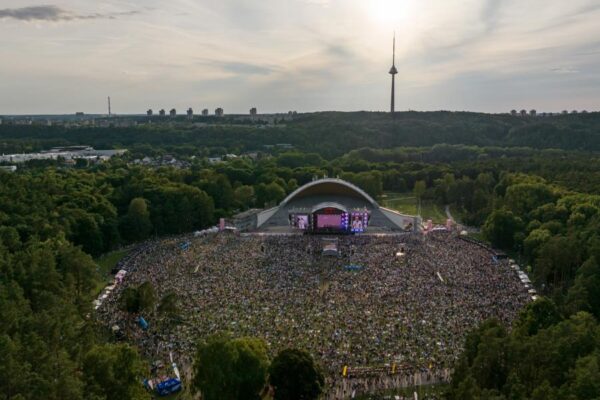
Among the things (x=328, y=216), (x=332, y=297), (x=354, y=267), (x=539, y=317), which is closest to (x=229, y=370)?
(x=539, y=317)

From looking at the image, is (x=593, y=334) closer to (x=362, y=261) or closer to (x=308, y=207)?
(x=362, y=261)

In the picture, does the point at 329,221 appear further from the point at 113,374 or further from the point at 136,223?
the point at 113,374

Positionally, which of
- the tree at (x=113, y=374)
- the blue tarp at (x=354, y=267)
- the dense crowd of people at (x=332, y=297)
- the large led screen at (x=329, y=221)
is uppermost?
the tree at (x=113, y=374)

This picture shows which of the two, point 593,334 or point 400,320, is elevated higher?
point 593,334

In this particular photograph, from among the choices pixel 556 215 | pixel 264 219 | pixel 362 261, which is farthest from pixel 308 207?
pixel 556 215

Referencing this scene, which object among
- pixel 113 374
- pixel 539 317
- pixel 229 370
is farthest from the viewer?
pixel 539 317

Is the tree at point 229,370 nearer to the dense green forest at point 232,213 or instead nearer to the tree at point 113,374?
the tree at point 113,374

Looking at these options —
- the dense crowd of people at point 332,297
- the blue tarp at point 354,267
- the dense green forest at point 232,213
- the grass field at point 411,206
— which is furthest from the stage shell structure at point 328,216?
the blue tarp at point 354,267
